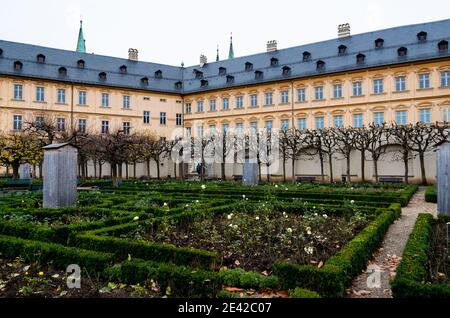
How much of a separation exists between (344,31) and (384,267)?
35.5 m

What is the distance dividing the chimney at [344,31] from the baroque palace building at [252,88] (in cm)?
10

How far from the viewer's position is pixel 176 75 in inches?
1777

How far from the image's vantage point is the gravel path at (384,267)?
5395mm

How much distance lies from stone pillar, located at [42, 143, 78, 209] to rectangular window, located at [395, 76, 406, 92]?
1104 inches

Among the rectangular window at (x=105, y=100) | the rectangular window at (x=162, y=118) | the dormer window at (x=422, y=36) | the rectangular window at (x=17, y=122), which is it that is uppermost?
the dormer window at (x=422, y=36)

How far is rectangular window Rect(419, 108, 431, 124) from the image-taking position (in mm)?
30516

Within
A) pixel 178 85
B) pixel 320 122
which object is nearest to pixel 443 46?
pixel 320 122

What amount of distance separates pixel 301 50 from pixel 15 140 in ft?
91.6

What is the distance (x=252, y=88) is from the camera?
128ft

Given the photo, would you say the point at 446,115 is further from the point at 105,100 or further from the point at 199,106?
the point at 105,100

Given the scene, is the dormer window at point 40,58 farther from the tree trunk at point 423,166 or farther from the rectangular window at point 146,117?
the tree trunk at point 423,166

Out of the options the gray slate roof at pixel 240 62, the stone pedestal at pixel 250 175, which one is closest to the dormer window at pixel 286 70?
the gray slate roof at pixel 240 62
